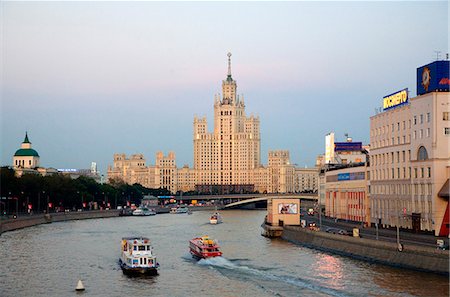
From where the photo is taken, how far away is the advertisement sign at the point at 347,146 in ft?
521

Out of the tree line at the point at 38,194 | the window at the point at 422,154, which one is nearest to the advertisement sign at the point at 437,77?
the window at the point at 422,154

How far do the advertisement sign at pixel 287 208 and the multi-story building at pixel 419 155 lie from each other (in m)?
13.9

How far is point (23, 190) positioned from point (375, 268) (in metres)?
103

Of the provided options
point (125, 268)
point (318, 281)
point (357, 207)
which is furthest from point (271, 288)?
point (357, 207)

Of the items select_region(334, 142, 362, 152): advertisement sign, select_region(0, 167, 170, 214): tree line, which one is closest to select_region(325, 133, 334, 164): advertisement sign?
select_region(334, 142, 362, 152): advertisement sign

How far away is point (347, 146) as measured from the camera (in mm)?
160125

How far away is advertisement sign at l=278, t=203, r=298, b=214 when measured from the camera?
350ft

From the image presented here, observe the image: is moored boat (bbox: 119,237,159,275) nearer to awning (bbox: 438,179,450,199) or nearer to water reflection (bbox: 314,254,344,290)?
water reflection (bbox: 314,254,344,290)

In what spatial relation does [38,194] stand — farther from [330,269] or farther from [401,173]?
[330,269]

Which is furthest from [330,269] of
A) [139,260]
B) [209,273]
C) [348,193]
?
[348,193]

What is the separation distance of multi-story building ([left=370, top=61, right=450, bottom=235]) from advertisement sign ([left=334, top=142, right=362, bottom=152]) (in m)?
62.4

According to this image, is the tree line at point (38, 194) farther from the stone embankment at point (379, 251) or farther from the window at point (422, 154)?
the window at point (422, 154)

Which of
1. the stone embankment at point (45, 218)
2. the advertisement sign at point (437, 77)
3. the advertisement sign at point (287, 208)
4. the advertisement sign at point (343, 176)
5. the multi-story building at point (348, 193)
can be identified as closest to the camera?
the advertisement sign at point (437, 77)

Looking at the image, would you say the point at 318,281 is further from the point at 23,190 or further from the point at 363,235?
the point at 23,190
